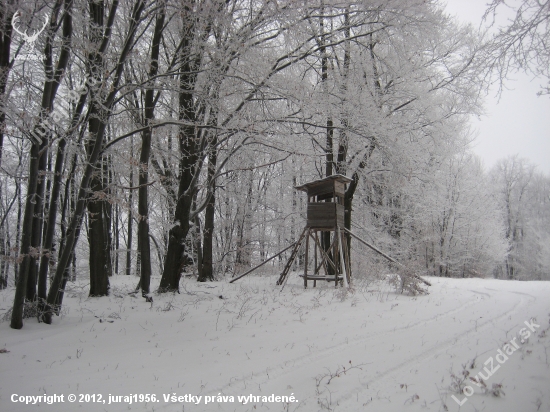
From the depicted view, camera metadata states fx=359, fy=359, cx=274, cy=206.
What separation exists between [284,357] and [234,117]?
4953 mm

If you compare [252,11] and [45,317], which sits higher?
[252,11]

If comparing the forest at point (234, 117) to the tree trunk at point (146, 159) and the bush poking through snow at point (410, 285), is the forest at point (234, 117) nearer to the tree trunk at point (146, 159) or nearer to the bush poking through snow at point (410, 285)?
the tree trunk at point (146, 159)

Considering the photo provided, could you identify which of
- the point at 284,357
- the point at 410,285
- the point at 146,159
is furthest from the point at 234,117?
the point at 410,285

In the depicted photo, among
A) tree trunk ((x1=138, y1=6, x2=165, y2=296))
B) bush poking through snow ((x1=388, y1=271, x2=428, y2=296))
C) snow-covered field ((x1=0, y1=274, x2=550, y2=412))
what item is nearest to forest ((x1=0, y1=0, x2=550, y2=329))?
tree trunk ((x1=138, y1=6, x2=165, y2=296))

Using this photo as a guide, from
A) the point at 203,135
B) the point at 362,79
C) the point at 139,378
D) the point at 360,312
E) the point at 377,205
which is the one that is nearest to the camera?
the point at 139,378

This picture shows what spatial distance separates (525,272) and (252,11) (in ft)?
109

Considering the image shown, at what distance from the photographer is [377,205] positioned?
17.8 m

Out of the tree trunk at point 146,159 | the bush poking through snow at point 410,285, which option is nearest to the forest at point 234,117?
the tree trunk at point 146,159

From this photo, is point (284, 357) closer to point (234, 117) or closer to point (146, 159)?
point (234, 117)

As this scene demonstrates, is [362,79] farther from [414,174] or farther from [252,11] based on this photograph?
[252,11]

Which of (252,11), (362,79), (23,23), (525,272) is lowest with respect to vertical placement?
(525,272)

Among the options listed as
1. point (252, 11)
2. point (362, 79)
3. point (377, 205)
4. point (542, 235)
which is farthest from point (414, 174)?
point (542, 235)

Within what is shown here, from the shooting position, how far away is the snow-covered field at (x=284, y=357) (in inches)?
129

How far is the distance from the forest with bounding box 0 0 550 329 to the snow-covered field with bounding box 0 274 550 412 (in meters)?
1.52
